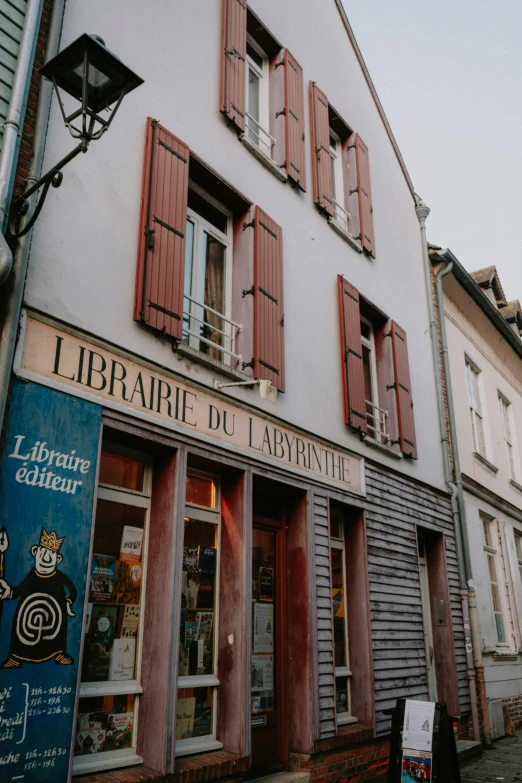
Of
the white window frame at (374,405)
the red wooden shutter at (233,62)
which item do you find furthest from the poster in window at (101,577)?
the red wooden shutter at (233,62)

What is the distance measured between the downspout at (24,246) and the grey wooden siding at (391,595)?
3.81 metres

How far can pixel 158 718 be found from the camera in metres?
4.71

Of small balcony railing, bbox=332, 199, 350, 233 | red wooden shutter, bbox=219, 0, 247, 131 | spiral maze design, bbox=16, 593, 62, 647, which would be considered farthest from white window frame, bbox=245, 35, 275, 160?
spiral maze design, bbox=16, 593, 62, 647

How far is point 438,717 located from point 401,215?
792 cm

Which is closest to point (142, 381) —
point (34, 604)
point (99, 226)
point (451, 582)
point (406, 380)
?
point (99, 226)

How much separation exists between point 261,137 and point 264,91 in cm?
73

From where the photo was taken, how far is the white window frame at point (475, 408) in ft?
40.0

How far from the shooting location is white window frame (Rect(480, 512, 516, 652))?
11.2 metres

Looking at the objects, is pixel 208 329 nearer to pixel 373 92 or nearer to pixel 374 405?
pixel 374 405

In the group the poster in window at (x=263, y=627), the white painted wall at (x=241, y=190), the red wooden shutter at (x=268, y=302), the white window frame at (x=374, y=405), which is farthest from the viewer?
the white window frame at (x=374, y=405)

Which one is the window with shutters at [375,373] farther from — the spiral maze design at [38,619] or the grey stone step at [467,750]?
the spiral maze design at [38,619]

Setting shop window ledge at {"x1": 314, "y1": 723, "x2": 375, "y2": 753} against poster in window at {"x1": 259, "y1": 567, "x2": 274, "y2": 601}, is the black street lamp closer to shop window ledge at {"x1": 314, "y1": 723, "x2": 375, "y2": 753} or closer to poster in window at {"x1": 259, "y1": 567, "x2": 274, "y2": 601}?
poster in window at {"x1": 259, "y1": 567, "x2": 274, "y2": 601}

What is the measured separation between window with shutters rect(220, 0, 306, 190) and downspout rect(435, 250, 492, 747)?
415 centimetres

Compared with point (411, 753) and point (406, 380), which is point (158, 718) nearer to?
point (411, 753)
